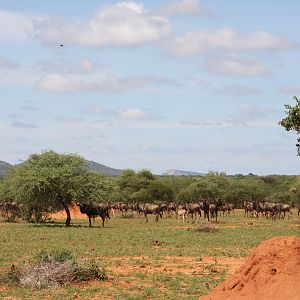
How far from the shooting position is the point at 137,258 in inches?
953

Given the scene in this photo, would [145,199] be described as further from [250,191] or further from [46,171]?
[46,171]

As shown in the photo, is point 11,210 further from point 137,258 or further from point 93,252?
point 137,258

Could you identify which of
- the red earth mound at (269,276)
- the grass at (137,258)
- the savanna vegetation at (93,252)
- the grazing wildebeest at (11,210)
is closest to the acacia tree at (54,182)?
the savanna vegetation at (93,252)

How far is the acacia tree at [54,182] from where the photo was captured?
44438 millimetres

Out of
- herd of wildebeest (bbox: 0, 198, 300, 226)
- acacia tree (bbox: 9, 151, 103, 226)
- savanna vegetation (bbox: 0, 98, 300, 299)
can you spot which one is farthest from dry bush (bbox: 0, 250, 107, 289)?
herd of wildebeest (bbox: 0, 198, 300, 226)

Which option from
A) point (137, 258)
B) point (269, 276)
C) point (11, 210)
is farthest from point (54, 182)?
point (269, 276)

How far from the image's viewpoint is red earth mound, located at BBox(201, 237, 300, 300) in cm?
1200

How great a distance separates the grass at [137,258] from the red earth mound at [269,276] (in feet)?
10.2

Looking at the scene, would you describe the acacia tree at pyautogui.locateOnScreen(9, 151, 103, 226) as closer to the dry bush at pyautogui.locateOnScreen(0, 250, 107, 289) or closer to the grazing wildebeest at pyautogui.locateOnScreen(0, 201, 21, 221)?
the grazing wildebeest at pyautogui.locateOnScreen(0, 201, 21, 221)

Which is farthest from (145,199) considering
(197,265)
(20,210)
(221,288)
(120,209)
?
(221,288)

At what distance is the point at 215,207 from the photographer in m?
59.4

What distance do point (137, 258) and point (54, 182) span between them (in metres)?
21.7

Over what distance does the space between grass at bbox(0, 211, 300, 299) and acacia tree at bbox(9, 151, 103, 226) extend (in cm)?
719

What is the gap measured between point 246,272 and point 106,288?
16.9 ft
